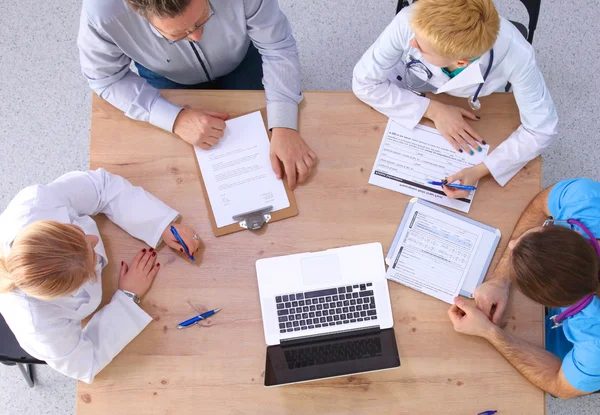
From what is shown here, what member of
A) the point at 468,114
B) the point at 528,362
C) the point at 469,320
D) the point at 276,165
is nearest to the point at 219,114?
the point at 276,165

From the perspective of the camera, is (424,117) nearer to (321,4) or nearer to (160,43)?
(160,43)

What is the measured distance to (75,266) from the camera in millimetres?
1106

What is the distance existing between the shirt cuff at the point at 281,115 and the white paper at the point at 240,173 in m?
0.05

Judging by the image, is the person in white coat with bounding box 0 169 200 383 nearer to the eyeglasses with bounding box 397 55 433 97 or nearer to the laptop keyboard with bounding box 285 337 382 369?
the laptop keyboard with bounding box 285 337 382 369

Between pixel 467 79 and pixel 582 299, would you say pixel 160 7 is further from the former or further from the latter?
pixel 582 299

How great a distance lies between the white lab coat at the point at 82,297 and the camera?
45.5 inches

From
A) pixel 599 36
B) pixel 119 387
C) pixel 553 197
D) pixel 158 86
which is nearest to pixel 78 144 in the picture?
pixel 158 86

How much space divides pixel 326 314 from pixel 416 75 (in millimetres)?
716

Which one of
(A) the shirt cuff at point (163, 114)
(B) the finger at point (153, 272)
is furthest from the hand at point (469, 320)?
(A) the shirt cuff at point (163, 114)

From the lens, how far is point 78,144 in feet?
6.90

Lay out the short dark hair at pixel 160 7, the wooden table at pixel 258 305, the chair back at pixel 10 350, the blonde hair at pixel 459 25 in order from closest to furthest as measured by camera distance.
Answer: the short dark hair at pixel 160 7
the blonde hair at pixel 459 25
the wooden table at pixel 258 305
the chair back at pixel 10 350

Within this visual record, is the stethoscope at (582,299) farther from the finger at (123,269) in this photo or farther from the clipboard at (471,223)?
the finger at (123,269)

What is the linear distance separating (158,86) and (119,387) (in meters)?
0.95

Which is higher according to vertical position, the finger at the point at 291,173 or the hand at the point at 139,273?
the finger at the point at 291,173
